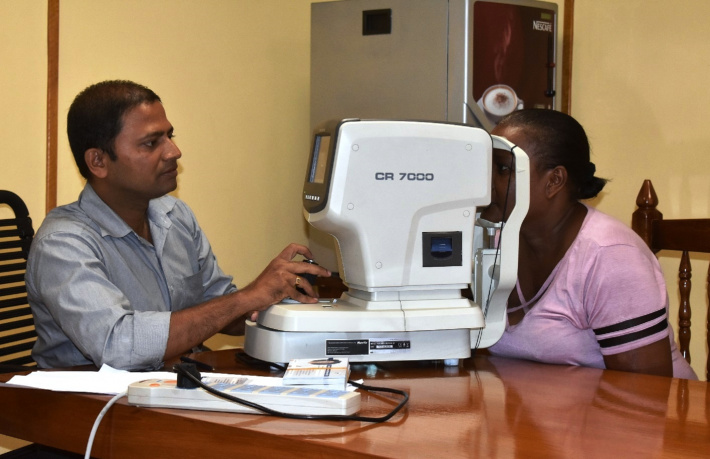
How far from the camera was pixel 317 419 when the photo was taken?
1.08 meters

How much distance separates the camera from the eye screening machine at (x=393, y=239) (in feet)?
4.57

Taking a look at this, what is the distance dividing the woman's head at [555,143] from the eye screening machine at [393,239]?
20 cm

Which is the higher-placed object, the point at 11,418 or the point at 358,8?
the point at 358,8

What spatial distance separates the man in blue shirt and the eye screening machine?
10 cm

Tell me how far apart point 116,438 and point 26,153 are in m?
1.63

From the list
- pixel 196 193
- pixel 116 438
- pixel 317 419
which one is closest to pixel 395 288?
pixel 317 419

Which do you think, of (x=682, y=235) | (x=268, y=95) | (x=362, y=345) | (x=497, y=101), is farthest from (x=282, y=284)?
(x=268, y=95)

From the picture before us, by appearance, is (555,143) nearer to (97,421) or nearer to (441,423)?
(441,423)

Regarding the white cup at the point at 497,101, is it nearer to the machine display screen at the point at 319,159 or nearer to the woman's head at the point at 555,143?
the woman's head at the point at 555,143

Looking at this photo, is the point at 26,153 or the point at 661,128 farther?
the point at 661,128

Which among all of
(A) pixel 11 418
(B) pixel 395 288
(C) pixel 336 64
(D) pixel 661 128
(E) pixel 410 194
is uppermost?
(C) pixel 336 64

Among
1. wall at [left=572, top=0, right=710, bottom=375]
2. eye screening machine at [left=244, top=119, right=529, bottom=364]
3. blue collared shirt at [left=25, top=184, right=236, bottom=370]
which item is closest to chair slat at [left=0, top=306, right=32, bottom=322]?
blue collared shirt at [left=25, top=184, right=236, bottom=370]

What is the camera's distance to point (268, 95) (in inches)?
136

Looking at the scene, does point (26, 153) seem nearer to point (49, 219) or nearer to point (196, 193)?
point (196, 193)
